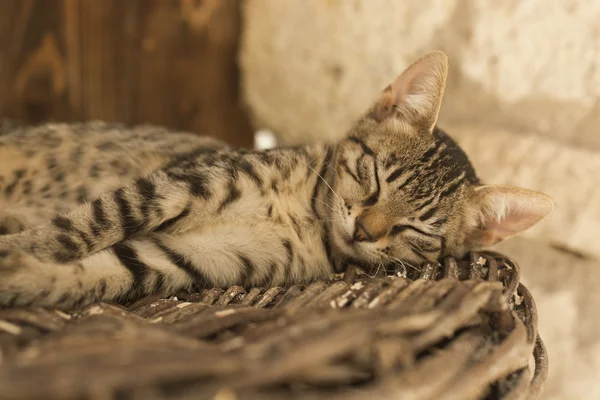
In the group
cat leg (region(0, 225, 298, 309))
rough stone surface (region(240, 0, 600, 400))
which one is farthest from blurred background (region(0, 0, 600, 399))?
cat leg (region(0, 225, 298, 309))

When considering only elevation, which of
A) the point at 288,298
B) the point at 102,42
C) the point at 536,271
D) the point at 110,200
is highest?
the point at 102,42

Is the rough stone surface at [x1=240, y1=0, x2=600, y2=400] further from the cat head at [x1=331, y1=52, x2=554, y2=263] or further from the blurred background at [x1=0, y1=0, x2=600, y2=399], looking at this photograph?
the cat head at [x1=331, y1=52, x2=554, y2=263]

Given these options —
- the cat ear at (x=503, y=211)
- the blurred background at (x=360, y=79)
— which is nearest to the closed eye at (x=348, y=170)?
the cat ear at (x=503, y=211)

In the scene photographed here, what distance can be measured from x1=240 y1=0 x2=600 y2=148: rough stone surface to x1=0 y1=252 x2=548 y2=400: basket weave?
2.88ft


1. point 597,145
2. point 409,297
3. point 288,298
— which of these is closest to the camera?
point 409,297

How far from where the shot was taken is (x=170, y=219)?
127 cm

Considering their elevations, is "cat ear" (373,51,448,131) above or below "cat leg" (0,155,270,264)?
above

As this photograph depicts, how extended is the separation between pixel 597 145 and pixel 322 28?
37.8 inches

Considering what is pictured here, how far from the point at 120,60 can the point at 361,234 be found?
48.6 inches

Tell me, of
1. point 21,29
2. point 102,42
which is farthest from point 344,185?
point 21,29

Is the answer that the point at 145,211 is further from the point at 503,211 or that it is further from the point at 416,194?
the point at 503,211

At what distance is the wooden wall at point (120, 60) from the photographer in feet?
6.26

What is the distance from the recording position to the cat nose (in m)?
1.29

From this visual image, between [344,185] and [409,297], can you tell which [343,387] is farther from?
[344,185]
